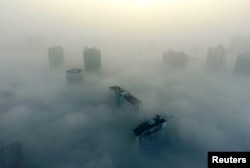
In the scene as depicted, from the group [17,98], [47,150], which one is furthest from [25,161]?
[17,98]

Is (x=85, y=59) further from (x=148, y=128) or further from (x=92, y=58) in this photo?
(x=148, y=128)

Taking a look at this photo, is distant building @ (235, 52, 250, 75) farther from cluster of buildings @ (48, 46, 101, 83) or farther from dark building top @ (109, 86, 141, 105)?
cluster of buildings @ (48, 46, 101, 83)

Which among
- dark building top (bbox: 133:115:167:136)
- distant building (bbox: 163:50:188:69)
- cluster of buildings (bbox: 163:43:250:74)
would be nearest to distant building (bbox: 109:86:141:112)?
dark building top (bbox: 133:115:167:136)

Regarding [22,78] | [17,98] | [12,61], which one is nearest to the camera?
[17,98]

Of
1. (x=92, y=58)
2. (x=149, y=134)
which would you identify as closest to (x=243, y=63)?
(x=92, y=58)

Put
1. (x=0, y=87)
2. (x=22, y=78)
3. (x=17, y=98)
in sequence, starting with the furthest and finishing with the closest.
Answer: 1. (x=22, y=78)
2. (x=0, y=87)
3. (x=17, y=98)

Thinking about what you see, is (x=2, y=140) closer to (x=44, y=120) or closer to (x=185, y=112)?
(x=44, y=120)
